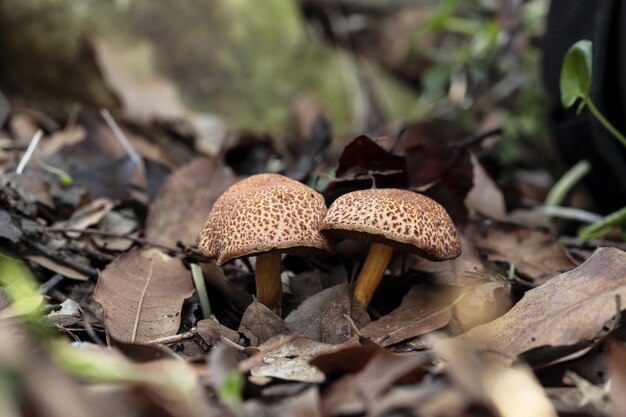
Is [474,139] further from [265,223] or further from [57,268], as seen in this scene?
[57,268]

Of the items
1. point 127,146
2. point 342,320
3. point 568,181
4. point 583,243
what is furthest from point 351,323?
point 568,181

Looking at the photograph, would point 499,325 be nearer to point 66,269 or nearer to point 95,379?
point 95,379

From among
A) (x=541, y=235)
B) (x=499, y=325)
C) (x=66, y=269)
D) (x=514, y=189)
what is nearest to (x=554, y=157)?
(x=514, y=189)

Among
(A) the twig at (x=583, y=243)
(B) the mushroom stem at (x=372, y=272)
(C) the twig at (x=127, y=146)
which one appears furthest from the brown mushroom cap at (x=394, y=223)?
(C) the twig at (x=127, y=146)

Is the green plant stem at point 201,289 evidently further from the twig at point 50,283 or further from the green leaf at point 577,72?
the green leaf at point 577,72

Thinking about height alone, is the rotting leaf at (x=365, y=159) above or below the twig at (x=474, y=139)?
above

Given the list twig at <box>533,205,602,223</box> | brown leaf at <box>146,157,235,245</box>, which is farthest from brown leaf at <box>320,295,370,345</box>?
twig at <box>533,205,602,223</box>

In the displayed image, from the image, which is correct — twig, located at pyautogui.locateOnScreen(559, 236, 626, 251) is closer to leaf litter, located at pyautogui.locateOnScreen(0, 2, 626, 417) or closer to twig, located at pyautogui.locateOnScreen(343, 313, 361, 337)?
leaf litter, located at pyautogui.locateOnScreen(0, 2, 626, 417)

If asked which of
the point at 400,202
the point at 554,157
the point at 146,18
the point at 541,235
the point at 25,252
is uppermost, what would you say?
the point at 146,18
